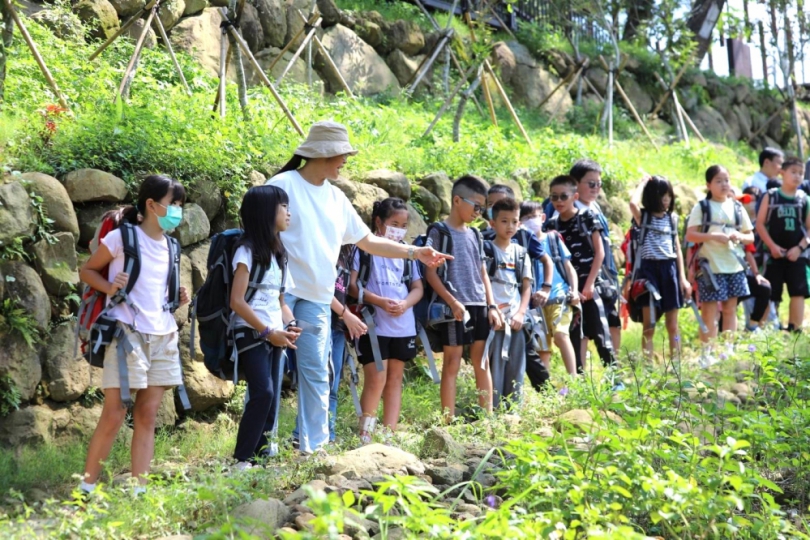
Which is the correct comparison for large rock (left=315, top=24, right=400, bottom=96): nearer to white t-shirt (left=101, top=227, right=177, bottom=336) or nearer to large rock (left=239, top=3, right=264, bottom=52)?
large rock (left=239, top=3, right=264, bottom=52)

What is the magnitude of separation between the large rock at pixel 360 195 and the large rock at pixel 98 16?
163 inches

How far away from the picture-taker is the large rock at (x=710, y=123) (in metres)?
19.7

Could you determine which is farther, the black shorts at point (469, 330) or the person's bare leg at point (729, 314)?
the person's bare leg at point (729, 314)

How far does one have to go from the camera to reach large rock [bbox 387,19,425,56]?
15.1 meters

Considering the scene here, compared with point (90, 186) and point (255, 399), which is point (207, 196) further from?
point (255, 399)

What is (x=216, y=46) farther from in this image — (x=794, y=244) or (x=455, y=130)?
(x=794, y=244)

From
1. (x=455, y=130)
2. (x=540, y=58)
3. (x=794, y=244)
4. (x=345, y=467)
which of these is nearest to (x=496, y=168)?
(x=455, y=130)

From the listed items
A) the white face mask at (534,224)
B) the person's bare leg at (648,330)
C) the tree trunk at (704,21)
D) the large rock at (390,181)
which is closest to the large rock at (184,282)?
the large rock at (390,181)

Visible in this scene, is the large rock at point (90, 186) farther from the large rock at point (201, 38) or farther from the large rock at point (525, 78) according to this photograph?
the large rock at point (525, 78)

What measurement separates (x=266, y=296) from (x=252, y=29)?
319 inches

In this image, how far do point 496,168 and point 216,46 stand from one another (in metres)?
4.06

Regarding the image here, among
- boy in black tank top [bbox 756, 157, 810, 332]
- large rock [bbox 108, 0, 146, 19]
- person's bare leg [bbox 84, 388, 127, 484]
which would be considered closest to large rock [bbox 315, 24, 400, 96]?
large rock [bbox 108, 0, 146, 19]

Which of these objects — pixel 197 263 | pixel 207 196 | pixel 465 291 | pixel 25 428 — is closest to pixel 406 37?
pixel 207 196

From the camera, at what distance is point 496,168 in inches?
396
